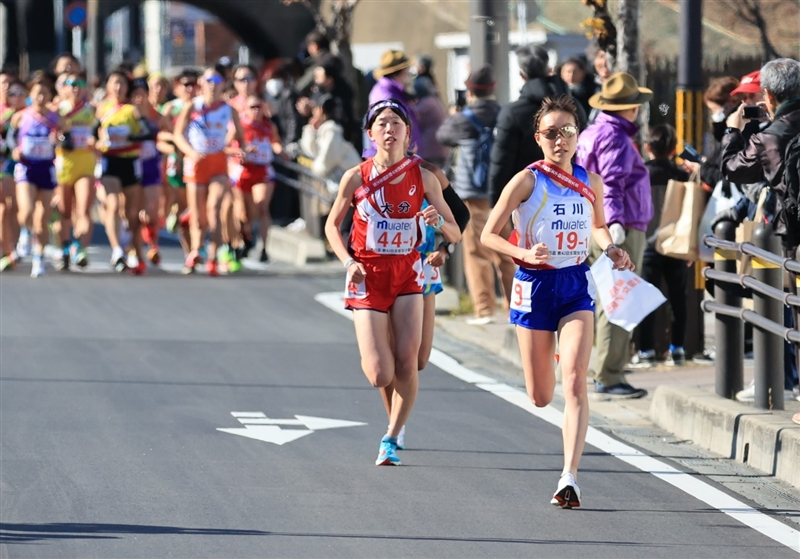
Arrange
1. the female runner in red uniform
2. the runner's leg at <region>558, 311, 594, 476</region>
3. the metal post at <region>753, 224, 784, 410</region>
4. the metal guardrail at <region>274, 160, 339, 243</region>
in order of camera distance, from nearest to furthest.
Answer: the runner's leg at <region>558, 311, 594, 476</region> → the female runner in red uniform → the metal post at <region>753, 224, 784, 410</region> → the metal guardrail at <region>274, 160, 339, 243</region>

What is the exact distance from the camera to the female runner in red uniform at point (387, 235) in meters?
8.44

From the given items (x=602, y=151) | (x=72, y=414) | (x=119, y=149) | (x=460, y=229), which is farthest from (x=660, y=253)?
(x=119, y=149)

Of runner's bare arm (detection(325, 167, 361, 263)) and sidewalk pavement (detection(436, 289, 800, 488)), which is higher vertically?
runner's bare arm (detection(325, 167, 361, 263))

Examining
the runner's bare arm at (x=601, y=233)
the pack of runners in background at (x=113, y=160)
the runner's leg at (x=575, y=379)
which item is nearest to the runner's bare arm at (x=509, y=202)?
the runner's bare arm at (x=601, y=233)

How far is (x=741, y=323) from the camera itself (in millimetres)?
9641

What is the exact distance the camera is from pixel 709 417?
915 centimetres

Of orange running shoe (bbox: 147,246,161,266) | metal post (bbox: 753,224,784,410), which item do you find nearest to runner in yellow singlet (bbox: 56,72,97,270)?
orange running shoe (bbox: 147,246,161,266)

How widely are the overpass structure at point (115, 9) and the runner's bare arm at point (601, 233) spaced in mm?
21506

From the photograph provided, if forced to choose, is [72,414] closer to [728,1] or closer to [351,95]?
[351,95]

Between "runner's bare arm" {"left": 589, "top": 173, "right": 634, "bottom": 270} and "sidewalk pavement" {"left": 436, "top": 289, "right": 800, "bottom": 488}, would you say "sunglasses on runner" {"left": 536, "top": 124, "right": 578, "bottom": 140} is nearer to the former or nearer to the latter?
"runner's bare arm" {"left": 589, "top": 173, "right": 634, "bottom": 270}

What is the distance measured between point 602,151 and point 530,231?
278 cm

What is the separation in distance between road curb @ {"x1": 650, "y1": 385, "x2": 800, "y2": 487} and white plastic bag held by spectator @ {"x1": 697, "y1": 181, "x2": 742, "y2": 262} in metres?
1.44

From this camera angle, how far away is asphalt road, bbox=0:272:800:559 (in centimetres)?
692

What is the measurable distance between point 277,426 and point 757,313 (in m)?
2.76
